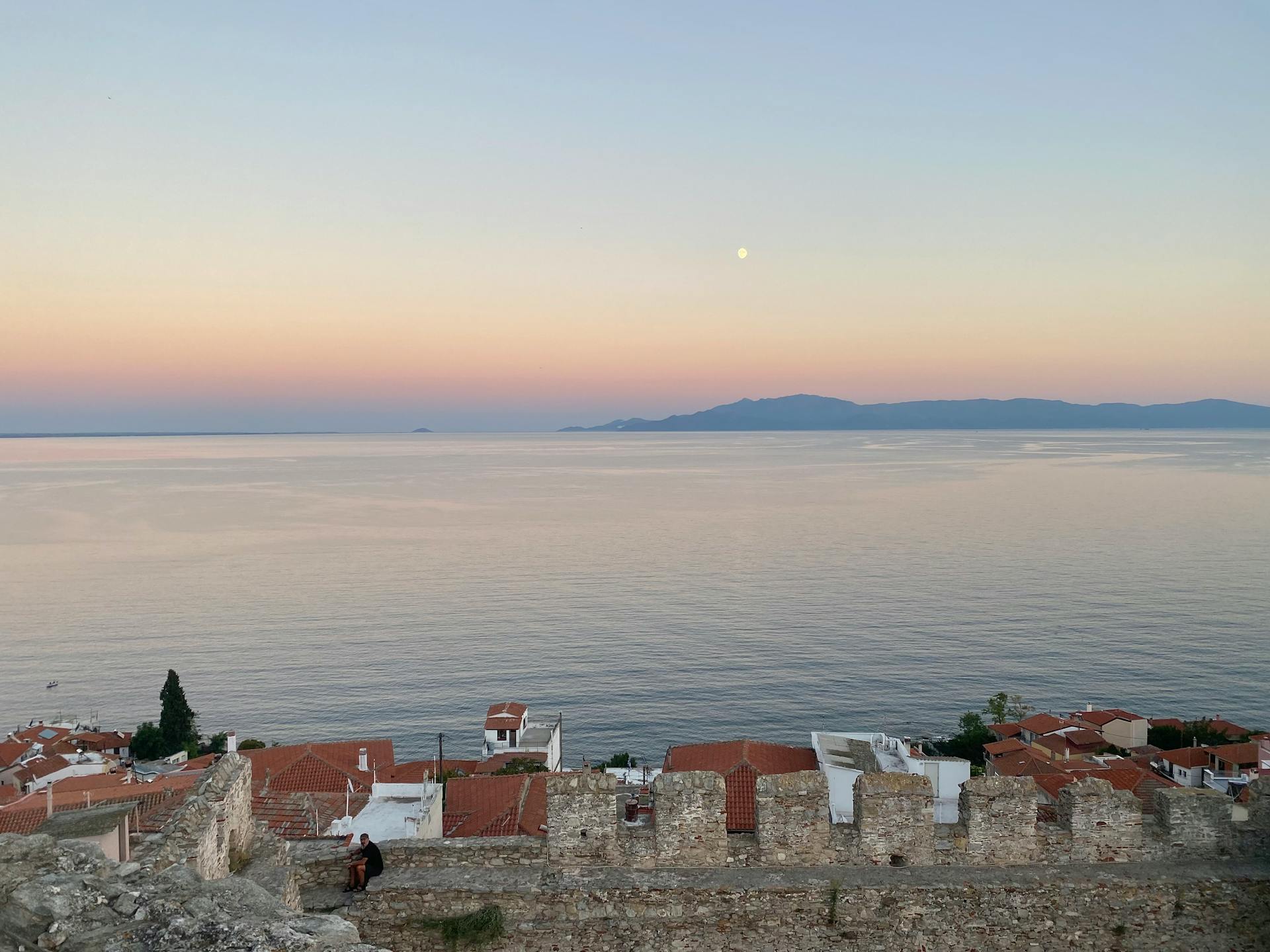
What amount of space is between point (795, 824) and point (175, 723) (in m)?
35.2

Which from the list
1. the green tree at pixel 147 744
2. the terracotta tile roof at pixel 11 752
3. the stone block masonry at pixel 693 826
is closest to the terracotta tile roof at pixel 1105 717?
the stone block masonry at pixel 693 826

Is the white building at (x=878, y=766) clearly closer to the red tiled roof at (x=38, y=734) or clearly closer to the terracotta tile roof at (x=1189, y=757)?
the terracotta tile roof at (x=1189, y=757)

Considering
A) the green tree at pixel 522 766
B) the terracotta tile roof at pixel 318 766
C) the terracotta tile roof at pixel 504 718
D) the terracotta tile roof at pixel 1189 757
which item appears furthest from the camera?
the terracotta tile roof at pixel 504 718

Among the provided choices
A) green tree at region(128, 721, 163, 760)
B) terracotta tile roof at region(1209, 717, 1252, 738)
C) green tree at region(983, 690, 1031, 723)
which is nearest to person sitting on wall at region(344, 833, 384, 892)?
green tree at region(128, 721, 163, 760)

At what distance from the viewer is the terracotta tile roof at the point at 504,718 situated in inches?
1235

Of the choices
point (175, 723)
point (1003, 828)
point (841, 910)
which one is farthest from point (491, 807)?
point (175, 723)

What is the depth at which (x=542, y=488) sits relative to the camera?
153 m

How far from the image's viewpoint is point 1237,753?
28.9 metres

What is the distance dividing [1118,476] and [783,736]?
5897 inches

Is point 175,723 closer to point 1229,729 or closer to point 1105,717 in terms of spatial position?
point 1105,717

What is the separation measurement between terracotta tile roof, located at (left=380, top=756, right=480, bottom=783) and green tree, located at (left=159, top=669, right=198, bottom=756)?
39.6ft

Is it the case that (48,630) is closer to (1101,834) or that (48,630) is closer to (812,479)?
(1101,834)

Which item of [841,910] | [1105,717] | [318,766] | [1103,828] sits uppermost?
[1103,828]

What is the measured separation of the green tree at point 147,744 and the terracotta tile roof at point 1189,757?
39.5 m
